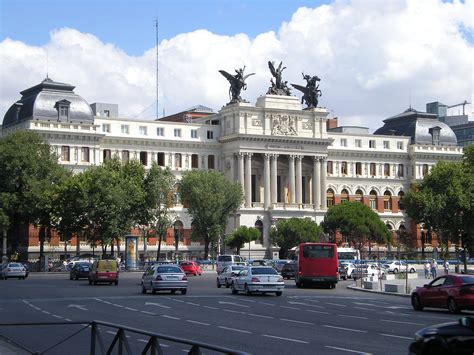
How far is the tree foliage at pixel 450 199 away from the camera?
325 feet

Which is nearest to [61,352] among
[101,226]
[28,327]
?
[28,327]

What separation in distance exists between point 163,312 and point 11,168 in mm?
65609

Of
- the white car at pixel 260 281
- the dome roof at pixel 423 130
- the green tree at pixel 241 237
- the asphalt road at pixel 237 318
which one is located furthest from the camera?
the dome roof at pixel 423 130

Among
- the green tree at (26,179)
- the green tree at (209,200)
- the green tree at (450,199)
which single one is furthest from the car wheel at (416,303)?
the green tree at (209,200)

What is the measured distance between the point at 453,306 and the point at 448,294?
558 millimetres

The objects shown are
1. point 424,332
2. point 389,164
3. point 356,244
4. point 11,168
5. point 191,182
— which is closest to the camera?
point 424,332

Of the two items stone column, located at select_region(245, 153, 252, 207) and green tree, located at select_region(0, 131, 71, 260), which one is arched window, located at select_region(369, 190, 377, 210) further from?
green tree, located at select_region(0, 131, 71, 260)

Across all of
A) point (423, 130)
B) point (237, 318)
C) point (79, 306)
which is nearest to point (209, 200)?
point (423, 130)

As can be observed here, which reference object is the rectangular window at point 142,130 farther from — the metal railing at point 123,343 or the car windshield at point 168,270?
the metal railing at point 123,343

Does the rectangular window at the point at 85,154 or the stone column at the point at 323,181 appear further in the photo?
the stone column at the point at 323,181

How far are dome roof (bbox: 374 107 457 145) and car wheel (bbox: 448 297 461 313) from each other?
107562mm

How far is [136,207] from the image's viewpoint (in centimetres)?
9975

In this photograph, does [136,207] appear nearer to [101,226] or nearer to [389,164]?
[101,226]

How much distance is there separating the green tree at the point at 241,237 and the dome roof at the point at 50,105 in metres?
23.2
